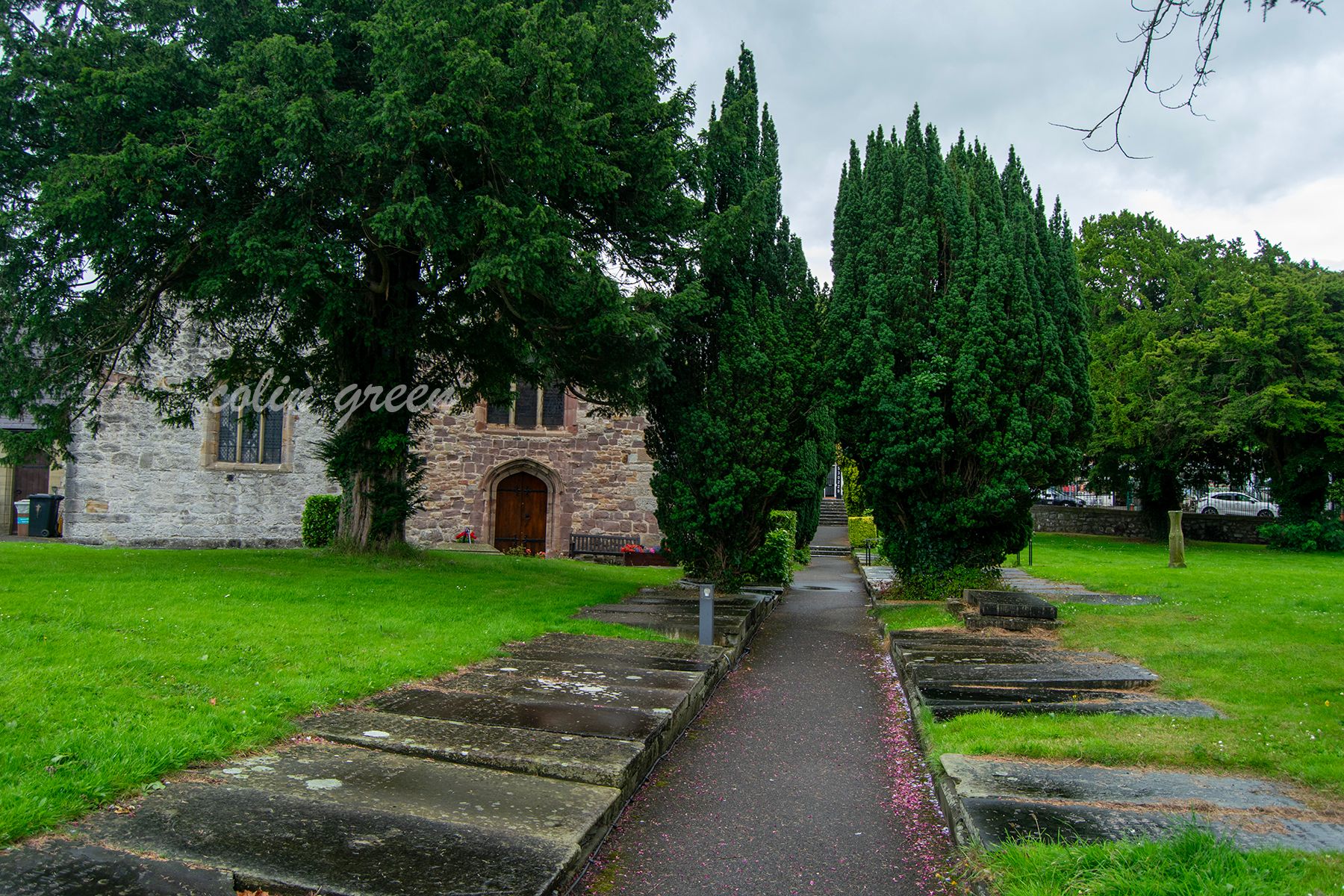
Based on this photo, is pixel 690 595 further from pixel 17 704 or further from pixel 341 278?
pixel 17 704

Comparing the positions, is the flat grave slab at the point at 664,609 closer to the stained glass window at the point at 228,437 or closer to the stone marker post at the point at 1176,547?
the stone marker post at the point at 1176,547

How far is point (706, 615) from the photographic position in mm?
8680

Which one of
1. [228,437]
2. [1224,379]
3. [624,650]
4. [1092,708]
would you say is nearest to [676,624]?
[624,650]

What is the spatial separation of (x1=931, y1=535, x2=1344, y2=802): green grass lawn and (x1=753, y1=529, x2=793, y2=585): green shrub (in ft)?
16.6

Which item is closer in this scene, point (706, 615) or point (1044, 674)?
point (1044, 674)

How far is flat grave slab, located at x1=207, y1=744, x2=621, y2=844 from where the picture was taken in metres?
3.83

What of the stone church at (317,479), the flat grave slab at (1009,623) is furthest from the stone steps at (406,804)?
the stone church at (317,479)

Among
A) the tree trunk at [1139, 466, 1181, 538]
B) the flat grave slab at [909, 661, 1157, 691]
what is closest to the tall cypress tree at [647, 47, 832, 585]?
the flat grave slab at [909, 661, 1157, 691]

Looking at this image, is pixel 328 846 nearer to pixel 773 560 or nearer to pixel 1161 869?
pixel 1161 869

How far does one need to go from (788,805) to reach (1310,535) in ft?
94.5

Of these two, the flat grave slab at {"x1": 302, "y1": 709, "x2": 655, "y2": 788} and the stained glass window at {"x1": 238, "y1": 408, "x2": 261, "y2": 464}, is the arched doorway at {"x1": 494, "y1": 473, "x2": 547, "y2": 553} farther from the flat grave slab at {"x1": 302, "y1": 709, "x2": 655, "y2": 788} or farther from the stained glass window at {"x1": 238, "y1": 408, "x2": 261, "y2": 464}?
the flat grave slab at {"x1": 302, "y1": 709, "x2": 655, "y2": 788}

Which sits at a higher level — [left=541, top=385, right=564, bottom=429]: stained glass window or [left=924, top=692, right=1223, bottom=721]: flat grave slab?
[left=541, top=385, right=564, bottom=429]: stained glass window

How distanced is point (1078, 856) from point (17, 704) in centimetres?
496

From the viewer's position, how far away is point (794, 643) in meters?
10.4
